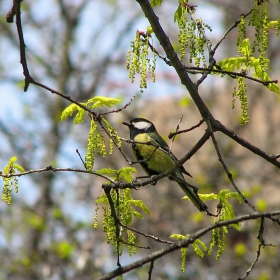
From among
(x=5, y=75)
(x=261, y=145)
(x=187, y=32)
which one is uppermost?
(x=5, y=75)

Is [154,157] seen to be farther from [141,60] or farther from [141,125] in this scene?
[141,60]

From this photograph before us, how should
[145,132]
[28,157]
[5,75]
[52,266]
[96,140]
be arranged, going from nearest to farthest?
[96,140]
[145,132]
[52,266]
[28,157]
[5,75]

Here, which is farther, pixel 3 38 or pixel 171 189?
pixel 3 38

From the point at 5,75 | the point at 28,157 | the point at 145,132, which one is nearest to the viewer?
the point at 145,132

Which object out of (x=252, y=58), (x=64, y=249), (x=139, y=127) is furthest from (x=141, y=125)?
(x=64, y=249)

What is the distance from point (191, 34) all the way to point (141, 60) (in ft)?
0.91

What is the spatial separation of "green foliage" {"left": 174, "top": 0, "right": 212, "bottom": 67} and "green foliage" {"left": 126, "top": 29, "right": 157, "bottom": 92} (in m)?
0.16

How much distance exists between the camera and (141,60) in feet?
8.25

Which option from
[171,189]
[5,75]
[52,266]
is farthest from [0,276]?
[5,75]

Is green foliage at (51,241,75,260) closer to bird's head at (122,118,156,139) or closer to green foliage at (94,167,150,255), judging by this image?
bird's head at (122,118,156,139)

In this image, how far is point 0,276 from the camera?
893 cm

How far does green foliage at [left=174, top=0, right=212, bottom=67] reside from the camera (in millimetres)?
2477

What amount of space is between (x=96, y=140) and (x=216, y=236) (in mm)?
736

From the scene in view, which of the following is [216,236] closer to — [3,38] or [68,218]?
[68,218]
